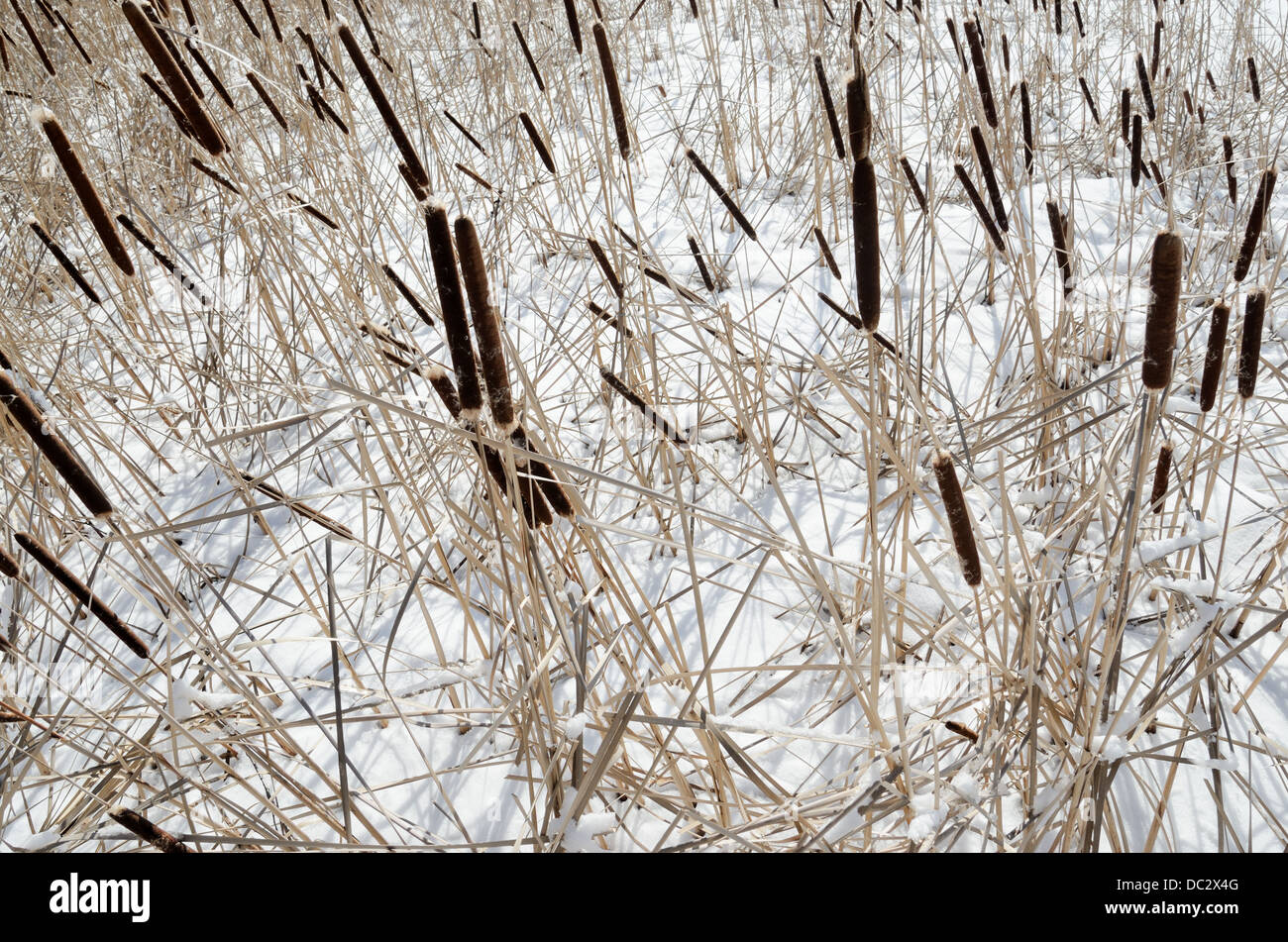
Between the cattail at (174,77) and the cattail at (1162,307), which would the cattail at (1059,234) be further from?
the cattail at (174,77)

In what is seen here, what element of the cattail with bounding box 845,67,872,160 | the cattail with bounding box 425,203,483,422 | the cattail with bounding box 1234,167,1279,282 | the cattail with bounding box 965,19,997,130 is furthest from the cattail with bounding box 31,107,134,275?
the cattail with bounding box 1234,167,1279,282

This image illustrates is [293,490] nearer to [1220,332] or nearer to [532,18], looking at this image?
[1220,332]

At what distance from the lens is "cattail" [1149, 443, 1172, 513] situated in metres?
1.00

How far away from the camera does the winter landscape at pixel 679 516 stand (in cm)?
82

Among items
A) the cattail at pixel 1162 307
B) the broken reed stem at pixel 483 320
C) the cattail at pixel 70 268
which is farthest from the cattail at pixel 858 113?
the cattail at pixel 70 268

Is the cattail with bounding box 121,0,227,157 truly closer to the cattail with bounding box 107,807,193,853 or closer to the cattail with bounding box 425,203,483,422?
the cattail with bounding box 425,203,483,422

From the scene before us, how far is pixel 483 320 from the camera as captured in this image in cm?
61

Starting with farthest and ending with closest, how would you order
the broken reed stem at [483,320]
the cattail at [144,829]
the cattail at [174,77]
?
the cattail at [174,77], the cattail at [144,829], the broken reed stem at [483,320]

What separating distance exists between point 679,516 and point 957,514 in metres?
0.82

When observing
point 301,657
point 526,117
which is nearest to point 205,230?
point 526,117

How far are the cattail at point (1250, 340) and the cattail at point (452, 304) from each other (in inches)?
30.4

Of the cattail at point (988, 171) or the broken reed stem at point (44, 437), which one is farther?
the cattail at point (988, 171)

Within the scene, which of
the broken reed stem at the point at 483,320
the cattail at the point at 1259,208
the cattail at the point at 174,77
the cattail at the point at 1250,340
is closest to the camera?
the broken reed stem at the point at 483,320

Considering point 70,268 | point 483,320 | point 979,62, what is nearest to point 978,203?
point 979,62
